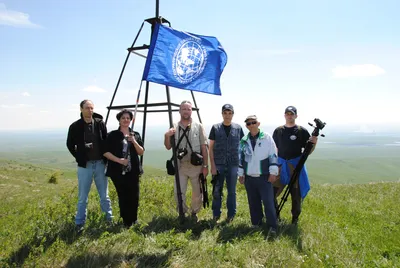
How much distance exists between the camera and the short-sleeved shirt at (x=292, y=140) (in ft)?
21.9

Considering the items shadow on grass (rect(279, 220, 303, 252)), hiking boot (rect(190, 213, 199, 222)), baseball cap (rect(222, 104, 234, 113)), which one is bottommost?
shadow on grass (rect(279, 220, 303, 252))

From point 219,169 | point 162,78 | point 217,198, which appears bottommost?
point 217,198

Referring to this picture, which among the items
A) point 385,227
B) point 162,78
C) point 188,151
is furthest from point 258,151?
point 385,227

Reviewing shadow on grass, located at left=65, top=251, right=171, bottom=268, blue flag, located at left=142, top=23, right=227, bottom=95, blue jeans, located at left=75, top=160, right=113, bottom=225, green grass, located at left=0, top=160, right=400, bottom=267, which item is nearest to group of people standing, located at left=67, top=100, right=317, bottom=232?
blue jeans, located at left=75, top=160, right=113, bottom=225

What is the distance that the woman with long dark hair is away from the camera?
574 centimetres

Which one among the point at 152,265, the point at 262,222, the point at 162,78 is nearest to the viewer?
the point at 152,265

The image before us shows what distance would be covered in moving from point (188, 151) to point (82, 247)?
9.55 ft

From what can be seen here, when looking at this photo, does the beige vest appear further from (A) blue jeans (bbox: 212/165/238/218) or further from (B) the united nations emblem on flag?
(B) the united nations emblem on flag

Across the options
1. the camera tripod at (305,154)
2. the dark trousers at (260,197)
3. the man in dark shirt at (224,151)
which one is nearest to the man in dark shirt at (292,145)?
the camera tripod at (305,154)

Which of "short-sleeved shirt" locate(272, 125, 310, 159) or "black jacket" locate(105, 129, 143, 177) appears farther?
"short-sleeved shirt" locate(272, 125, 310, 159)

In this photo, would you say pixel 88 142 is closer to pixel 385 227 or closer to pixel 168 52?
pixel 168 52

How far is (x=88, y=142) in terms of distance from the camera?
18.9 ft

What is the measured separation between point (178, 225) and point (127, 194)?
142 cm

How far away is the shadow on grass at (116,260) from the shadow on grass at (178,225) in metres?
1.17
